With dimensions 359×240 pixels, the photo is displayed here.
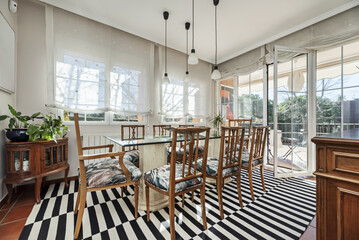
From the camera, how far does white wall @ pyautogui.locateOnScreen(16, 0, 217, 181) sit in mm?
2145

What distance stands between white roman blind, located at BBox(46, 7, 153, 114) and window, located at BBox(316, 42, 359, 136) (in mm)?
3232

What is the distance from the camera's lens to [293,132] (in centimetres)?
283

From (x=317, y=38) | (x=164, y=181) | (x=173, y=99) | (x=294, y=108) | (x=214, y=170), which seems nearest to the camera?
(x=164, y=181)

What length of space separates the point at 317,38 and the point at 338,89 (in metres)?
0.94

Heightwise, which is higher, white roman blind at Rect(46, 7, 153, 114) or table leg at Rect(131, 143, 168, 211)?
white roman blind at Rect(46, 7, 153, 114)

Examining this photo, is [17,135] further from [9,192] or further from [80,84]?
[80,84]

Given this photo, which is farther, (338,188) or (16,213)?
(16,213)

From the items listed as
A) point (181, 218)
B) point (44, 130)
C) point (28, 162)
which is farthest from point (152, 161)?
point (28, 162)

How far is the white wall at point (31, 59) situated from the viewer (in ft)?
7.04

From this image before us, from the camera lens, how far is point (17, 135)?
1780mm

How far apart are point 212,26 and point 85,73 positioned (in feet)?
7.79

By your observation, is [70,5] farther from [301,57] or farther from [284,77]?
[301,57]

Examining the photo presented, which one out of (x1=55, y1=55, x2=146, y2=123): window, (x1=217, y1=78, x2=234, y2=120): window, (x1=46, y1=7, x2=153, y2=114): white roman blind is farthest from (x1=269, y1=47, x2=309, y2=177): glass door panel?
(x1=55, y1=55, x2=146, y2=123): window

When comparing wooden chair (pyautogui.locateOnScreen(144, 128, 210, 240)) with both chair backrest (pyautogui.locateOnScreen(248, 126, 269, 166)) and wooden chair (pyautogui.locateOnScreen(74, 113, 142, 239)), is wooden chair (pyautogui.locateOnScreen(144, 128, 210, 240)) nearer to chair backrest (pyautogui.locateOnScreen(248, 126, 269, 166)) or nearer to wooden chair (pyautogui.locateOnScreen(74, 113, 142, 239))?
wooden chair (pyautogui.locateOnScreen(74, 113, 142, 239))
